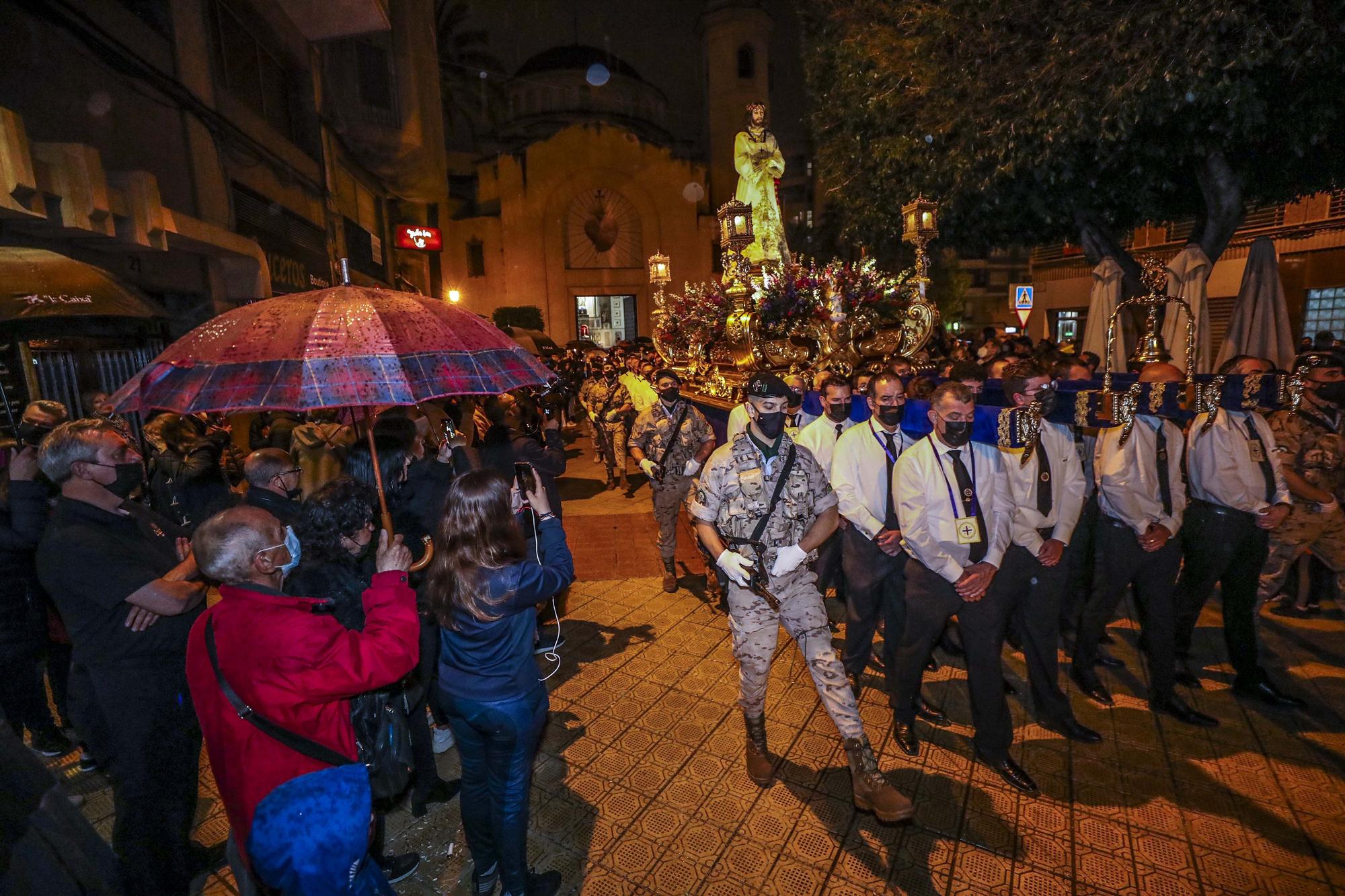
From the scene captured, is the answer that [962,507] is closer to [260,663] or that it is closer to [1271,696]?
[1271,696]

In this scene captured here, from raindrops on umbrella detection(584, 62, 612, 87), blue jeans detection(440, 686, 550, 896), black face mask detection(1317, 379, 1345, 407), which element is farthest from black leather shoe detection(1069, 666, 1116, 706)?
raindrops on umbrella detection(584, 62, 612, 87)

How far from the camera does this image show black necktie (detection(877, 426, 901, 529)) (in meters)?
4.48

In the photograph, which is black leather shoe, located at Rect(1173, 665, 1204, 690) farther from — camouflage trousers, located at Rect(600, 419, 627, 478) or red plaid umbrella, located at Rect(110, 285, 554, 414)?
camouflage trousers, located at Rect(600, 419, 627, 478)

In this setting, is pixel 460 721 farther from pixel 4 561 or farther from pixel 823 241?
pixel 823 241

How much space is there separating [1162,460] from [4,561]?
24.6 feet

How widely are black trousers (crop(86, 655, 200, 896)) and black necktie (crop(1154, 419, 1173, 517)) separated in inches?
232

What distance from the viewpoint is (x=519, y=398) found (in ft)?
18.3

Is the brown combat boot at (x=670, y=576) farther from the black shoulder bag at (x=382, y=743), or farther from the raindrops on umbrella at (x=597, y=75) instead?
the raindrops on umbrella at (x=597, y=75)

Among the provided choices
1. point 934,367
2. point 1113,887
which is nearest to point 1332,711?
point 1113,887

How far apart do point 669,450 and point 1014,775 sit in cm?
409

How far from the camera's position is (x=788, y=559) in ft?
11.9

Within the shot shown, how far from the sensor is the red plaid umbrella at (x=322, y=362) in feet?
8.58

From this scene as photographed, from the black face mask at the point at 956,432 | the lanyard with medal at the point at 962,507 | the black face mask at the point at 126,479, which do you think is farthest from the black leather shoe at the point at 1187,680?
the black face mask at the point at 126,479

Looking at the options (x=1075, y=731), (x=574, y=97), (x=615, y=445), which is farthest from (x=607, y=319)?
(x=1075, y=731)
